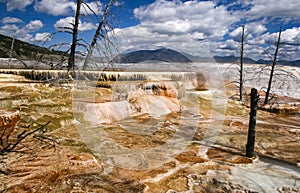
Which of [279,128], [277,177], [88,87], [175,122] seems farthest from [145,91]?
[277,177]

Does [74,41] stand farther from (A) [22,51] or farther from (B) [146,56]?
(A) [22,51]

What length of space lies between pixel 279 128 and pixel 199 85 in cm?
1246

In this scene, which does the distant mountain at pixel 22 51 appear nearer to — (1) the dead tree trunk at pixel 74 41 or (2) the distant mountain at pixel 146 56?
(1) the dead tree trunk at pixel 74 41

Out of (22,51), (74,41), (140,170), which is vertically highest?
(74,41)

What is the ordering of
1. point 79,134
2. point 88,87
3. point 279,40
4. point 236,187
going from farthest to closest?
1. point 279,40
2. point 88,87
3. point 79,134
4. point 236,187

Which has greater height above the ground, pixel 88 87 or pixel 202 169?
pixel 88 87

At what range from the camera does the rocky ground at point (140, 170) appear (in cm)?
485

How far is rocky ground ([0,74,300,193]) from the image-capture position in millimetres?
4852

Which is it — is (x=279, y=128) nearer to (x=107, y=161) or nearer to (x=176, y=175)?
(x=176, y=175)

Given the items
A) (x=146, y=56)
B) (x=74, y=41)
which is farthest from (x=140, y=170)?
(x=74, y=41)

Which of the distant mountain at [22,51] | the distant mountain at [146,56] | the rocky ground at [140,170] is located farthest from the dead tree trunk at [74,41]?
the rocky ground at [140,170]

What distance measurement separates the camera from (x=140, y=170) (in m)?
5.63

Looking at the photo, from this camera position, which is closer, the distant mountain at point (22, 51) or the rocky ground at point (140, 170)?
the distant mountain at point (22, 51)

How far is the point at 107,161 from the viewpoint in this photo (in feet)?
19.7
